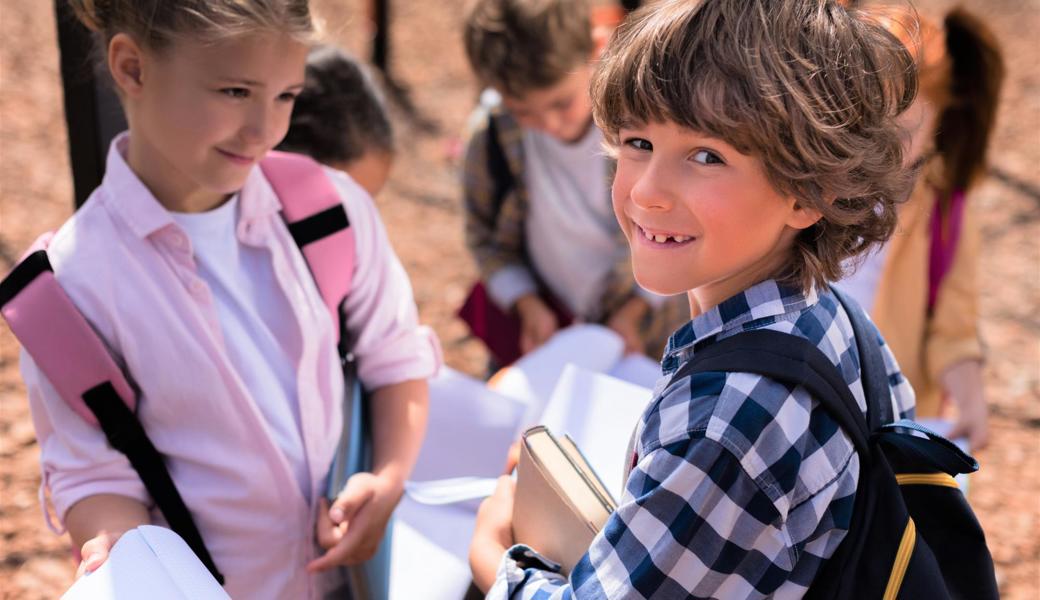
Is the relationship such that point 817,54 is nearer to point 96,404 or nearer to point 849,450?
point 849,450

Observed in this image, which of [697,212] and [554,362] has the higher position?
[697,212]

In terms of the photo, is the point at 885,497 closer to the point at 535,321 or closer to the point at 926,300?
the point at 926,300

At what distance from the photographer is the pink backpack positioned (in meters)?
1.29

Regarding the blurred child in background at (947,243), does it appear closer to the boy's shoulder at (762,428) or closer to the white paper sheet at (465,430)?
the white paper sheet at (465,430)

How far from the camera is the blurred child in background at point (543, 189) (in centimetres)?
239

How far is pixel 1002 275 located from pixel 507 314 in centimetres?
251

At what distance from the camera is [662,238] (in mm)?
Answer: 1060

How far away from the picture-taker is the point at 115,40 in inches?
55.1

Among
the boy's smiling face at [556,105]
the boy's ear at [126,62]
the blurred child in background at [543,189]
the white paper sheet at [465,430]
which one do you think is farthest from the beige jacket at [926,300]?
the boy's ear at [126,62]

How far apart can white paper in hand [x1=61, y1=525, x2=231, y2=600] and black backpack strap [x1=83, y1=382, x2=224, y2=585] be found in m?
0.14

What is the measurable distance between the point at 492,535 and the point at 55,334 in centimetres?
63

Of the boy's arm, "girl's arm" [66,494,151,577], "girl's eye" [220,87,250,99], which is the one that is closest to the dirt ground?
"girl's eye" [220,87,250,99]

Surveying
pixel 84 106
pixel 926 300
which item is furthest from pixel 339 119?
pixel 926 300

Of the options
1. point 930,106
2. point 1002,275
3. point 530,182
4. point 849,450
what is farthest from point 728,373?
point 1002,275
